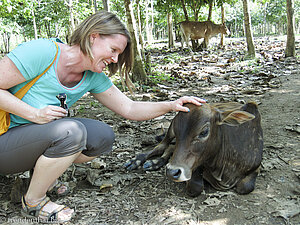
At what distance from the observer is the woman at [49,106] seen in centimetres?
238

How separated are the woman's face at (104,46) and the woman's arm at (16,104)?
22.4 inches

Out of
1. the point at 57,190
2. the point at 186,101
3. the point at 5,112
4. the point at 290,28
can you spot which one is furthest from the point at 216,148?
the point at 290,28

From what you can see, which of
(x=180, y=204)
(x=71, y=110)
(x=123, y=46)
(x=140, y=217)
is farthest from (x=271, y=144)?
(x=71, y=110)

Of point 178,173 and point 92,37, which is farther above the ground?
point 92,37

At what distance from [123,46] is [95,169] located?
1.62 metres

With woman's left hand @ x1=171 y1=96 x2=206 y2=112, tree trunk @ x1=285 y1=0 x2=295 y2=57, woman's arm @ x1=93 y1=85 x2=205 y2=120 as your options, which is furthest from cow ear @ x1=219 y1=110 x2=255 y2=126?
tree trunk @ x1=285 y1=0 x2=295 y2=57

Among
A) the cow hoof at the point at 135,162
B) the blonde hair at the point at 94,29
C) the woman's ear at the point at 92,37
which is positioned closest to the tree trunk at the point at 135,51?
the cow hoof at the point at 135,162

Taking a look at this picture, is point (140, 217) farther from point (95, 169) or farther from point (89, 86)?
point (89, 86)

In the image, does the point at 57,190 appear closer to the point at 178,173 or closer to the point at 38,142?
the point at 38,142

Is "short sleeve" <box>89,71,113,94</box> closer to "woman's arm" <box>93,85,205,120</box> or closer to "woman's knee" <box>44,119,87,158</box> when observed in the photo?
"woman's arm" <box>93,85,205,120</box>

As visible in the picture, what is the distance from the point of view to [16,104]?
7.75 ft

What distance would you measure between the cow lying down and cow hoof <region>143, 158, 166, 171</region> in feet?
2.45

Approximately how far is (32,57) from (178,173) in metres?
1.54

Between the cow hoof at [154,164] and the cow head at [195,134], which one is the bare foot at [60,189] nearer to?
the cow hoof at [154,164]
